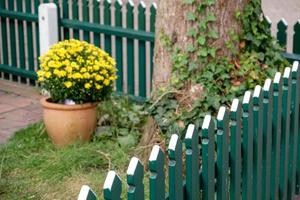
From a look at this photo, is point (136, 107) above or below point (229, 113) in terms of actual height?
below

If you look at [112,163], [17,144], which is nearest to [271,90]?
[112,163]

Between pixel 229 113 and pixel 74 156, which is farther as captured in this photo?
pixel 74 156

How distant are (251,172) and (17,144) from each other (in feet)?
8.75

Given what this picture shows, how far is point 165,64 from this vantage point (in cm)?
465

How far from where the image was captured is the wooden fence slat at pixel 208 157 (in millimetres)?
2705

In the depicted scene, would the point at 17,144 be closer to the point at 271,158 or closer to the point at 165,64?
the point at 165,64

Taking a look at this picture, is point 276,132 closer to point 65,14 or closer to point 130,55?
point 130,55

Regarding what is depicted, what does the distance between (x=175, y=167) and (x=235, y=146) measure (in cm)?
57

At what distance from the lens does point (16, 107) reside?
6605 mm

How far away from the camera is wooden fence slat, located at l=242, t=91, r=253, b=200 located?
307 cm

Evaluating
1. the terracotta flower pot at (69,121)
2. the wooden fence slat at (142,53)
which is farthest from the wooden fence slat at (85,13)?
the terracotta flower pot at (69,121)

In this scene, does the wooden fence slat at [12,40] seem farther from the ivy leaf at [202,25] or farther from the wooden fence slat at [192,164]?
the wooden fence slat at [192,164]

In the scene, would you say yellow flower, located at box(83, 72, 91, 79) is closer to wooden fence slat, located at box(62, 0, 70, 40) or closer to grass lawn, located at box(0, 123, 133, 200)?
grass lawn, located at box(0, 123, 133, 200)

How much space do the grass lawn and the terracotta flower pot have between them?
0.08 meters
